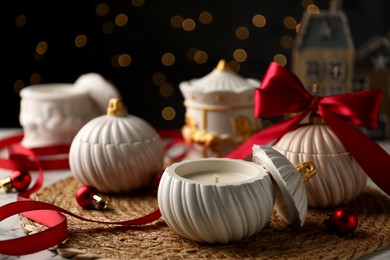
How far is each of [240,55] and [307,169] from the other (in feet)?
2.42

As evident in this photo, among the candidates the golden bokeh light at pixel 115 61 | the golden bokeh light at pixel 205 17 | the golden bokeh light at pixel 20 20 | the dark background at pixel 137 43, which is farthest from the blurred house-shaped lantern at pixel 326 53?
the golden bokeh light at pixel 20 20

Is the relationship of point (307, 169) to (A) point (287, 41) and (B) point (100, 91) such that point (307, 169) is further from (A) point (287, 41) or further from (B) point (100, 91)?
(A) point (287, 41)

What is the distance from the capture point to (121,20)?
154 centimetres

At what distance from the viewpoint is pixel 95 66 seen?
158cm

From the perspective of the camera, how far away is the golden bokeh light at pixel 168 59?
1.54 meters

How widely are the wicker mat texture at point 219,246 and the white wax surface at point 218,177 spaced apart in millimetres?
77

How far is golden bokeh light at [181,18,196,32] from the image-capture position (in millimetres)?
1501

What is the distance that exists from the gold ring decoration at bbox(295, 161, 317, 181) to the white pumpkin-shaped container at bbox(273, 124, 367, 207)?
4 centimetres

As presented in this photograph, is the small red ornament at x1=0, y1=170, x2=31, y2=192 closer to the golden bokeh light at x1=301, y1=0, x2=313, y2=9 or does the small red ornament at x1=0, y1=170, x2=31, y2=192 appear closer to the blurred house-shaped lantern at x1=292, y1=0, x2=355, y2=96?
the blurred house-shaped lantern at x1=292, y1=0, x2=355, y2=96

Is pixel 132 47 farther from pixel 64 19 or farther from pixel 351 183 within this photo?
pixel 351 183

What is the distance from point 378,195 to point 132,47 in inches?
32.4

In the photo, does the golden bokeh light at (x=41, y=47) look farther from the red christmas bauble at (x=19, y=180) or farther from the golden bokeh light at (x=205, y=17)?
the red christmas bauble at (x=19, y=180)

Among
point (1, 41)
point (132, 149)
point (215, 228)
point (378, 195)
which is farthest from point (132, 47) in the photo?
point (215, 228)

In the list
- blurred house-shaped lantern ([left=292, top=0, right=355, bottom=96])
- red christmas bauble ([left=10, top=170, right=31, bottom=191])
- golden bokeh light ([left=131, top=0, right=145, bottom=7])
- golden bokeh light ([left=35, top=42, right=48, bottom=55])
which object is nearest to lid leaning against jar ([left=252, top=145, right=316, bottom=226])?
red christmas bauble ([left=10, top=170, right=31, bottom=191])
